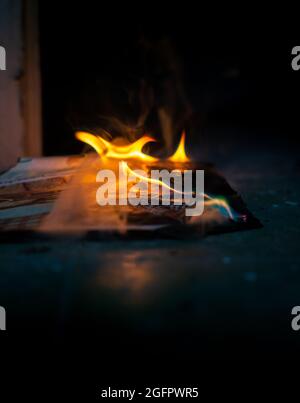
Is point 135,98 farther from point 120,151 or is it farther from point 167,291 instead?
point 167,291

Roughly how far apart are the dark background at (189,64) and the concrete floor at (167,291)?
222cm

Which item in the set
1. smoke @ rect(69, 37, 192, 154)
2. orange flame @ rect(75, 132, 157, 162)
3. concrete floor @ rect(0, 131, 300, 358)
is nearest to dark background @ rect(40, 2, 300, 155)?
smoke @ rect(69, 37, 192, 154)

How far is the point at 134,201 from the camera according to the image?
1.75 m

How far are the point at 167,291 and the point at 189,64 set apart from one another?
2.97m

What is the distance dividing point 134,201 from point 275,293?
2.52ft

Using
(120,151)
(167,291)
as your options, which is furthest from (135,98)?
(167,291)

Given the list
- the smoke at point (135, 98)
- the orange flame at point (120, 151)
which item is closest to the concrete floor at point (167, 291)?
the orange flame at point (120, 151)

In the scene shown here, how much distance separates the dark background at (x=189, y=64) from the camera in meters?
3.43

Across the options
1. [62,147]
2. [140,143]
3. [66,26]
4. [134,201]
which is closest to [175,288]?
[134,201]

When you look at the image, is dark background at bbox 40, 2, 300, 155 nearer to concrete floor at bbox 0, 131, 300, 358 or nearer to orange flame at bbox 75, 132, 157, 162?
orange flame at bbox 75, 132, 157, 162

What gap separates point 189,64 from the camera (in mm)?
3758

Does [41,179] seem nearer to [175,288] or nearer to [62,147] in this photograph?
[175,288]

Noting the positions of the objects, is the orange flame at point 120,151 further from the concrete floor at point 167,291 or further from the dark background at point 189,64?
the concrete floor at point 167,291

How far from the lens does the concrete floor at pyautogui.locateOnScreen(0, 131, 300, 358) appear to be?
92 cm
